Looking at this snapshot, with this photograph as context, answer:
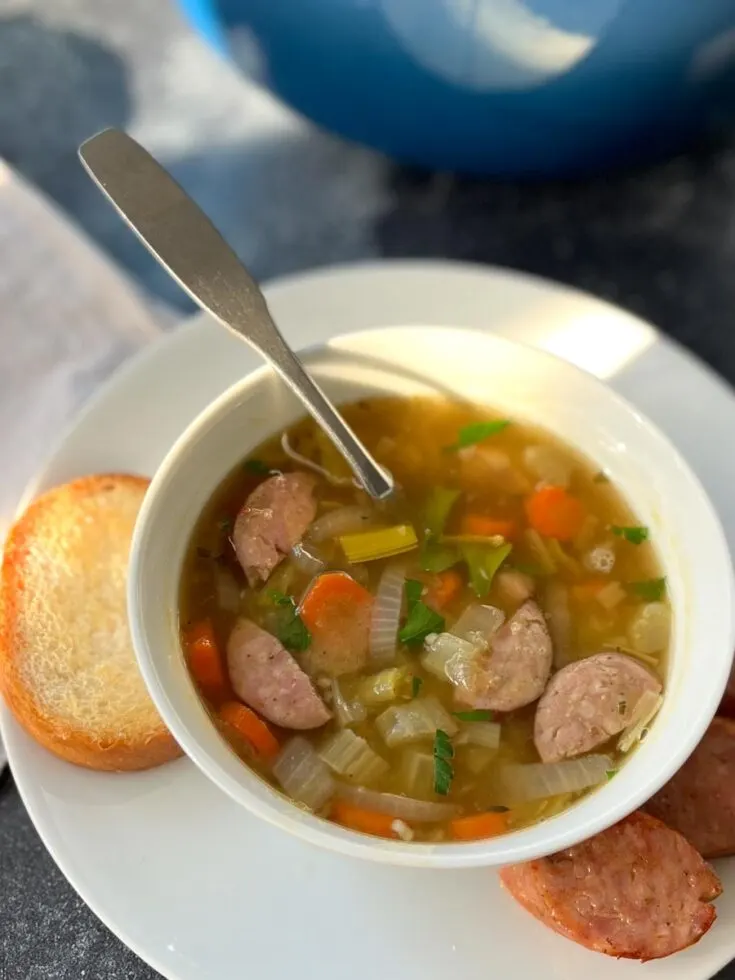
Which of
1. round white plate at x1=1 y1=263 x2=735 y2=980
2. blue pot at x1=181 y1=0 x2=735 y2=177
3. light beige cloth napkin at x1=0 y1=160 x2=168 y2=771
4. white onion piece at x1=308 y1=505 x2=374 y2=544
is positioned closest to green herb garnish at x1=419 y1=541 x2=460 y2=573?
white onion piece at x1=308 y1=505 x2=374 y2=544

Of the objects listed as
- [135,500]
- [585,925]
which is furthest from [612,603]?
[135,500]

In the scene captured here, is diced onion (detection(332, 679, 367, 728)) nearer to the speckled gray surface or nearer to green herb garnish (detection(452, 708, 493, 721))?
green herb garnish (detection(452, 708, 493, 721))

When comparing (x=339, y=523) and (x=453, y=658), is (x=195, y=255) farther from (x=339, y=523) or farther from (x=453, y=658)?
(x=453, y=658)

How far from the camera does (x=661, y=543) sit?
167cm

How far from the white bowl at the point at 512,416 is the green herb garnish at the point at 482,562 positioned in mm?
238

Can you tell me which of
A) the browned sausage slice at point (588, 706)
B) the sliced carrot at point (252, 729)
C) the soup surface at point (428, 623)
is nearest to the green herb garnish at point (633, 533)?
the soup surface at point (428, 623)

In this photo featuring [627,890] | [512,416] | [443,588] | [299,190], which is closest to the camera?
[627,890]

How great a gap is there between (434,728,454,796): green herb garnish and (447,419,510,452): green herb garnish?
50 centimetres

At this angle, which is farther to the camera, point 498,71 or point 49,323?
point 49,323

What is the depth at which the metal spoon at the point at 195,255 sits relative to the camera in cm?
160

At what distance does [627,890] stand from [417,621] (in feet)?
1.61

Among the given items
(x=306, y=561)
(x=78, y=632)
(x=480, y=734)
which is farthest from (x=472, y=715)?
(x=78, y=632)

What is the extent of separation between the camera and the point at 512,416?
1.77m

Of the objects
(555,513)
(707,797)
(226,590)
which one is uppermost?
(226,590)
